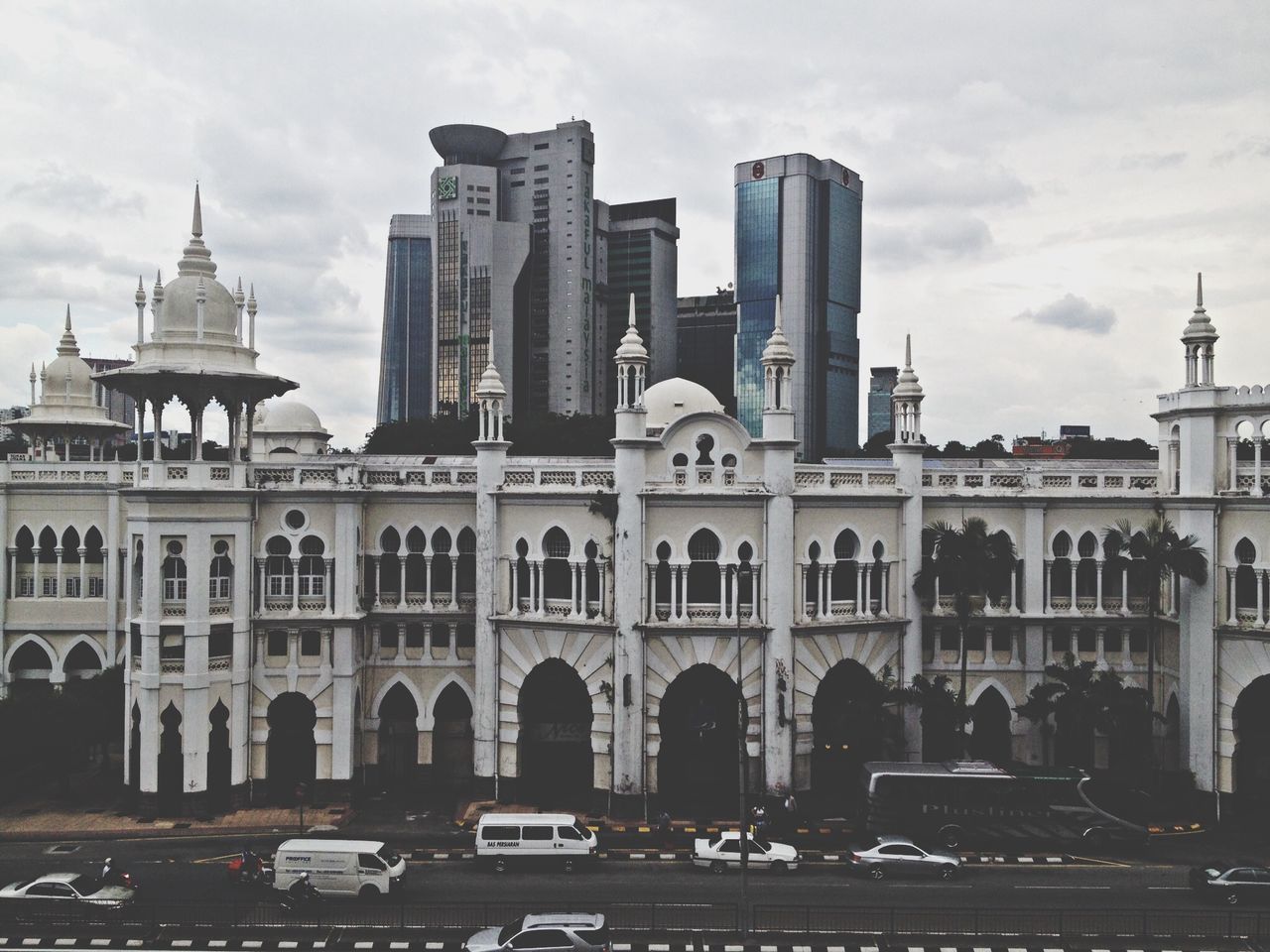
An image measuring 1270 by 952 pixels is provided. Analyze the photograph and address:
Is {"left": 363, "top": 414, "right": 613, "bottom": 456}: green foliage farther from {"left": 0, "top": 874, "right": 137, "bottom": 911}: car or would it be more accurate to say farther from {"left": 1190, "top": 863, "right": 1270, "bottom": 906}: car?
{"left": 1190, "top": 863, "right": 1270, "bottom": 906}: car

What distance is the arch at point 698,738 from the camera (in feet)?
129

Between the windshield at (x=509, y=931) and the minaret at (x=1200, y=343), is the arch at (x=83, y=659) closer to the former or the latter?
the windshield at (x=509, y=931)

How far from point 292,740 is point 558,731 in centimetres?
991

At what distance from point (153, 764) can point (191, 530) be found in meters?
8.12

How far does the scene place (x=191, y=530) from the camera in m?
38.3

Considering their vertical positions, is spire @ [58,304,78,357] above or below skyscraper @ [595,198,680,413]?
below

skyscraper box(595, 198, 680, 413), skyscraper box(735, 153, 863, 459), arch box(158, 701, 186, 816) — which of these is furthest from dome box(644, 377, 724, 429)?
skyscraper box(595, 198, 680, 413)

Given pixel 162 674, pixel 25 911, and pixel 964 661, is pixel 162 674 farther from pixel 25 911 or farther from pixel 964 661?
pixel 964 661

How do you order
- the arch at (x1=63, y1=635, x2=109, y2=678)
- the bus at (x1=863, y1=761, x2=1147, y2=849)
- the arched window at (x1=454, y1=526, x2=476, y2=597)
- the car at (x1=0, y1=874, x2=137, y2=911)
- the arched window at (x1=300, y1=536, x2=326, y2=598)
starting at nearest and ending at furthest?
the car at (x1=0, y1=874, x2=137, y2=911)
the bus at (x1=863, y1=761, x2=1147, y2=849)
the arched window at (x1=300, y1=536, x2=326, y2=598)
the arched window at (x1=454, y1=526, x2=476, y2=597)
the arch at (x1=63, y1=635, x2=109, y2=678)

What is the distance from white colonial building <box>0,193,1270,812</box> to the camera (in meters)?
37.8

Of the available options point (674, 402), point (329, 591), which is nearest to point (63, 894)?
point (329, 591)

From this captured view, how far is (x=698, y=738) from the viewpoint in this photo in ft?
131

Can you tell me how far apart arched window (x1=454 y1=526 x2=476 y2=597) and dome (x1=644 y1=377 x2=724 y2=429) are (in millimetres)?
8490

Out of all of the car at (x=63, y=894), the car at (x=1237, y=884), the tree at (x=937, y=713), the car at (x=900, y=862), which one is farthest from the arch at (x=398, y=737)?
the car at (x=1237, y=884)
